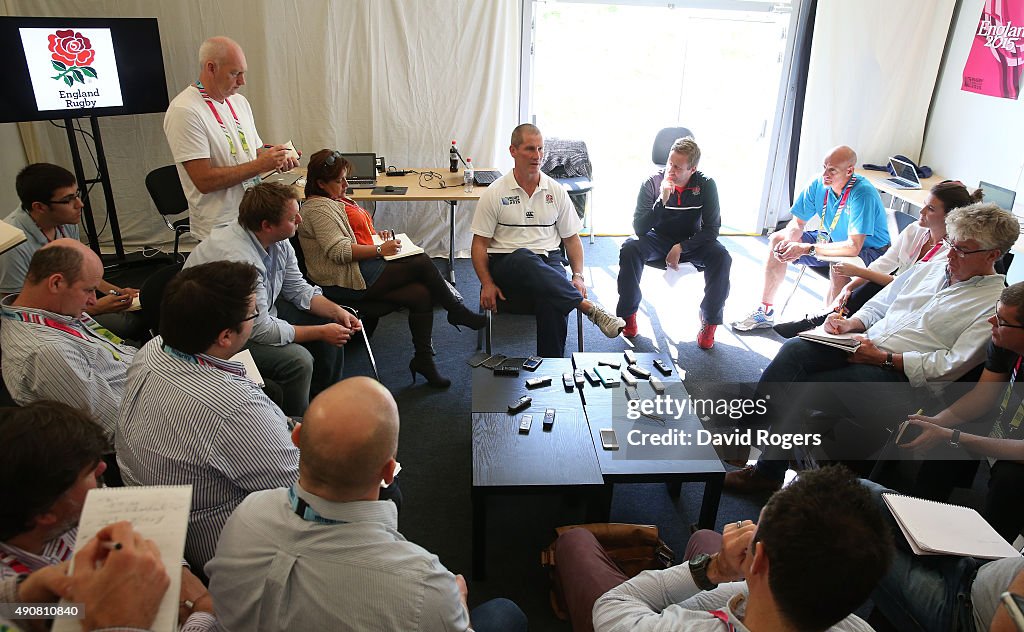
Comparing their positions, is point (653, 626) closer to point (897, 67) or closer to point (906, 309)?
point (906, 309)

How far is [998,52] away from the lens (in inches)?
188

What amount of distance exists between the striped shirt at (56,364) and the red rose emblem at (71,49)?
8.68ft

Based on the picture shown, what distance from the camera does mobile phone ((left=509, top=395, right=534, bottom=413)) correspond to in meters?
2.54

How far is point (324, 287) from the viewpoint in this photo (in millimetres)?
3500

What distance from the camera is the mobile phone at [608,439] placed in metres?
2.34

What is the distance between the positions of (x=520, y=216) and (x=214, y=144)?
1646mm

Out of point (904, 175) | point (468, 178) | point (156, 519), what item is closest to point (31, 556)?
point (156, 519)

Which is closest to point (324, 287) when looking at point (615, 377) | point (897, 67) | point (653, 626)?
point (615, 377)

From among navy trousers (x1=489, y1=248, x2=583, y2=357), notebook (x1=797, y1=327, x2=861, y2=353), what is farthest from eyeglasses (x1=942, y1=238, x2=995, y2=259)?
navy trousers (x1=489, y1=248, x2=583, y2=357)

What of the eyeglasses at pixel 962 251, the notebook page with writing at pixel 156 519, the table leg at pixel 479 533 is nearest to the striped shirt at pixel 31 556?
the notebook page with writing at pixel 156 519

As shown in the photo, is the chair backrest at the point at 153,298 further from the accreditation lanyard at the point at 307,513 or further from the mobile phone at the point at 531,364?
the accreditation lanyard at the point at 307,513

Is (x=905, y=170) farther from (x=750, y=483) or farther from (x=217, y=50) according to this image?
(x=217, y=50)

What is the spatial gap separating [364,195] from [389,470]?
3292mm

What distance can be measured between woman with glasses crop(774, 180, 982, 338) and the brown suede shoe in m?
1.12
